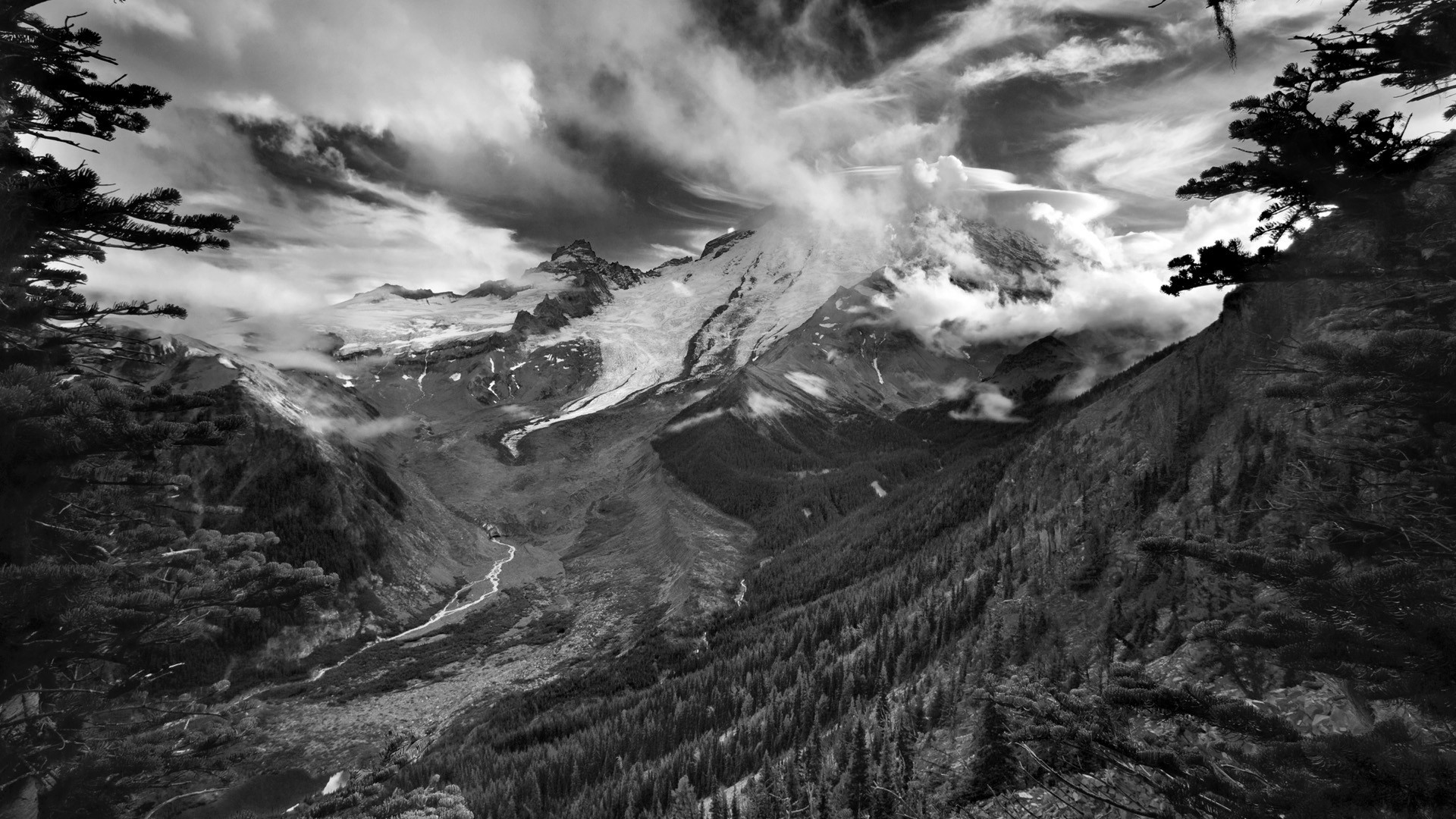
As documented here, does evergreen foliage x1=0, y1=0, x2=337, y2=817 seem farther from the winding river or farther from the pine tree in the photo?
the winding river

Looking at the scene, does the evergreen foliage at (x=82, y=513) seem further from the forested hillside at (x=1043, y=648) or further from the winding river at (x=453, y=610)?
the winding river at (x=453, y=610)

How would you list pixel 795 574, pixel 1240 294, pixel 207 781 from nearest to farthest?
1. pixel 207 781
2. pixel 1240 294
3. pixel 795 574

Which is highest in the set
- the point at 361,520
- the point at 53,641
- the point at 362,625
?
the point at 53,641

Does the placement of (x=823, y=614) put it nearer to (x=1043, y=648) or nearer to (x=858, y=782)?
(x=1043, y=648)

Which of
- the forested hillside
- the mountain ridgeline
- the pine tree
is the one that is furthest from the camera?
the pine tree

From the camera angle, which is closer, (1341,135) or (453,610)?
(1341,135)

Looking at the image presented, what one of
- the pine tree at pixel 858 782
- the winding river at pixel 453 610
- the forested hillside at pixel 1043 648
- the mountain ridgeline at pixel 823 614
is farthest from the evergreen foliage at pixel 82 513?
the winding river at pixel 453 610

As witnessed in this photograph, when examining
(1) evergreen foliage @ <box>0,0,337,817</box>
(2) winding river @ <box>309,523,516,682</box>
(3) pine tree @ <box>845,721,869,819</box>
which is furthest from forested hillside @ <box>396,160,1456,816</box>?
(2) winding river @ <box>309,523,516,682</box>

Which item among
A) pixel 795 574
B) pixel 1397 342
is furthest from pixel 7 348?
pixel 795 574

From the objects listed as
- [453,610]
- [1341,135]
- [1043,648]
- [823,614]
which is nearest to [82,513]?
[1341,135]

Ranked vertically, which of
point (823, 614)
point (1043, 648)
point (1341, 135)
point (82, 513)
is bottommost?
point (823, 614)

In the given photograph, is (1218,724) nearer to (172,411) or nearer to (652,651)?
(172,411)
